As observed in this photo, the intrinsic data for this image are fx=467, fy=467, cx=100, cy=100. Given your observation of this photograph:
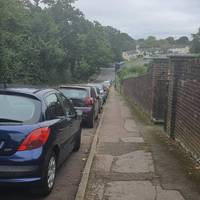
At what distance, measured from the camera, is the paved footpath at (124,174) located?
6.66 m

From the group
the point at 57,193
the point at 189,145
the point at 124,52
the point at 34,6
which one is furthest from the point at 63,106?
the point at 124,52

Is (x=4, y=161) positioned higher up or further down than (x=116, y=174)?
higher up

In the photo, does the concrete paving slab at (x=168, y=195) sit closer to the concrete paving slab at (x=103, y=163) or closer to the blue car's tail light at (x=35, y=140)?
the concrete paving slab at (x=103, y=163)

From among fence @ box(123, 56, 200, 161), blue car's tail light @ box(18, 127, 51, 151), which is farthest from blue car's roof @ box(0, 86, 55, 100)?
fence @ box(123, 56, 200, 161)

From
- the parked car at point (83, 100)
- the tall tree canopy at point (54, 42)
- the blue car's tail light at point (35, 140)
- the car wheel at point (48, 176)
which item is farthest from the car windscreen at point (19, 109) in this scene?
the tall tree canopy at point (54, 42)

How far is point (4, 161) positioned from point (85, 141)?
6537 millimetres

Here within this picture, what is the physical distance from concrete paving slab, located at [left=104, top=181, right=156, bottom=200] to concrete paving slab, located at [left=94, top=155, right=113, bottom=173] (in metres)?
0.97

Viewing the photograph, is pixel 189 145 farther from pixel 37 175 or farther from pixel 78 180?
pixel 37 175

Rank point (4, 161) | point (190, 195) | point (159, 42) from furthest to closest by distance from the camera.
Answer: point (159, 42)
point (190, 195)
point (4, 161)

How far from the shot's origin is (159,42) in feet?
610

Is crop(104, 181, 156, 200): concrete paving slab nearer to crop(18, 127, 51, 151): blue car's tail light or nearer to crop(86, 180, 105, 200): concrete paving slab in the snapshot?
crop(86, 180, 105, 200): concrete paving slab

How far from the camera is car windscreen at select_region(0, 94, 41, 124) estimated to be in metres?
6.32

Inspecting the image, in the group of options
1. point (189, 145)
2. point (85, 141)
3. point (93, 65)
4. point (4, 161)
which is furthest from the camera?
point (93, 65)

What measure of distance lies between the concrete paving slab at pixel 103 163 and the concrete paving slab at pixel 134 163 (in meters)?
0.13
